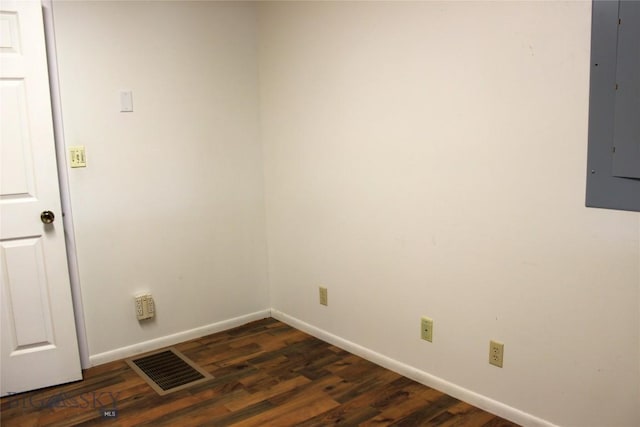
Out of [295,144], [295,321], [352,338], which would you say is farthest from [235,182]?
[352,338]

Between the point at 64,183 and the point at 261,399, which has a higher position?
the point at 64,183

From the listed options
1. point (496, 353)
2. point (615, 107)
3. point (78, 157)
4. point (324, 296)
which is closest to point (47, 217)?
point (78, 157)

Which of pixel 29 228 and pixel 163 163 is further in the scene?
pixel 163 163

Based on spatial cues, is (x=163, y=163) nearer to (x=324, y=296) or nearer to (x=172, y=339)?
(x=172, y=339)

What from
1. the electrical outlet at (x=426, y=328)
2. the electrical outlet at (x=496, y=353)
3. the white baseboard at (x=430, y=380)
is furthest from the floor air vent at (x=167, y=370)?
the electrical outlet at (x=496, y=353)

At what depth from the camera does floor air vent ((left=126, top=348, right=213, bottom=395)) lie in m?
2.70

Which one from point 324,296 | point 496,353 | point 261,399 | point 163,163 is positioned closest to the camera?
point 496,353

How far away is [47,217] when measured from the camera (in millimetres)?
2602

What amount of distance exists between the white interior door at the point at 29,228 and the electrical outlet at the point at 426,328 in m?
1.77

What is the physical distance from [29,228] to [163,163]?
0.80 meters

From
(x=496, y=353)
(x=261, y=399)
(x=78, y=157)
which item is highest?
(x=78, y=157)

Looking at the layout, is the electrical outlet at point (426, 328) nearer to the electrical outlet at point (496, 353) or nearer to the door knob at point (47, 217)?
the electrical outlet at point (496, 353)

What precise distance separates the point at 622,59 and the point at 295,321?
2433mm

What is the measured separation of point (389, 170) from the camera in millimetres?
2650
